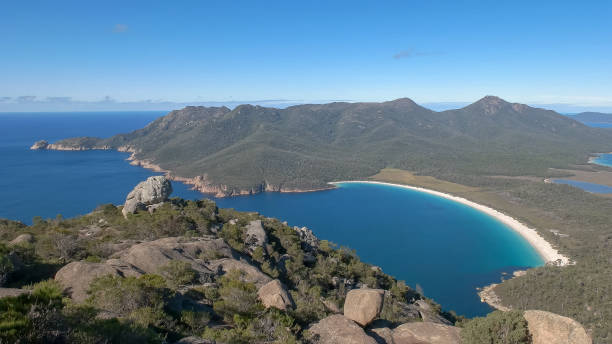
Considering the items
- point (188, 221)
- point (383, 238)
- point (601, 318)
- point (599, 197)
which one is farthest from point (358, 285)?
point (599, 197)

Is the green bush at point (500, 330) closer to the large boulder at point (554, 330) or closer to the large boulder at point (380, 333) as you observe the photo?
the large boulder at point (554, 330)

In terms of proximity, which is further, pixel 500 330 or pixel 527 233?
pixel 527 233

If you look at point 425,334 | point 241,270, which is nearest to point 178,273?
point 241,270

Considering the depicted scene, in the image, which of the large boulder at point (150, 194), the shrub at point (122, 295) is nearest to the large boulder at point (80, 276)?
the shrub at point (122, 295)

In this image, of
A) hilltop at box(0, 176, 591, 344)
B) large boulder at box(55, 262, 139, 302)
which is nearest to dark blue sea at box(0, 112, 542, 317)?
hilltop at box(0, 176, 591, 344)

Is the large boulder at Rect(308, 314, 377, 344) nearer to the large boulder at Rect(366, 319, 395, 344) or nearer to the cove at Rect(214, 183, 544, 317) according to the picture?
the large boulder at Rect(366, 319, 395, 344)

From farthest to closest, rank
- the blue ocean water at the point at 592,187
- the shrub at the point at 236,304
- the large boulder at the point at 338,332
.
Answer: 1. the blue ocean water at the point at 592,187
2. the shrub at the point at 236,304
3. the large boulder at the point at 338,332

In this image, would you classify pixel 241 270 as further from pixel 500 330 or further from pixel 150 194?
pixel 150 194
